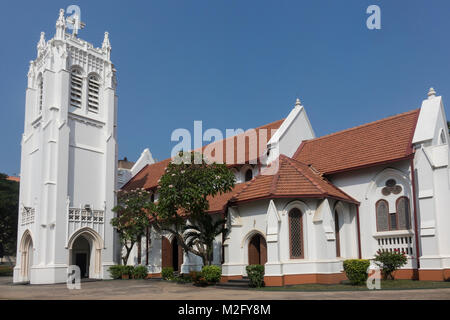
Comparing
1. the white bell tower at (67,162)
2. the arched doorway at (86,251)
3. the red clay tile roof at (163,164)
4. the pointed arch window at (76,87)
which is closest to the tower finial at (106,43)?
the white bell tower at (67,162)

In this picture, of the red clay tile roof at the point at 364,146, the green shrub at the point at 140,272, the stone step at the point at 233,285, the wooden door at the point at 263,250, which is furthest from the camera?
the green shrub at the point at 140,272

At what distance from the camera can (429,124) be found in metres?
21.1

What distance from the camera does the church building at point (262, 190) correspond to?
1994 cm

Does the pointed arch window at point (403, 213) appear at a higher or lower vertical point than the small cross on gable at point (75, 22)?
lower

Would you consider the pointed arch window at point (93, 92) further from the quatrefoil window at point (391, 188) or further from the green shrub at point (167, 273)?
the quatrefoil window at point (391, 188)

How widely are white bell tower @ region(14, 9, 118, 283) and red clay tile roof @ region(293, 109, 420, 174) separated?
47.6ft

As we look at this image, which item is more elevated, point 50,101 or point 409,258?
point 50,101

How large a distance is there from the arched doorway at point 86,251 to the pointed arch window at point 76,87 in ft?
29.9

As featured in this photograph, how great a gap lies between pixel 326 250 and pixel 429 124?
805 centimetres

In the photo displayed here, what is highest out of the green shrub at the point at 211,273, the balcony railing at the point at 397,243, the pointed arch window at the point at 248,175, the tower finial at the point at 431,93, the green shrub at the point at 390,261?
the tower finial at the point at 431,93

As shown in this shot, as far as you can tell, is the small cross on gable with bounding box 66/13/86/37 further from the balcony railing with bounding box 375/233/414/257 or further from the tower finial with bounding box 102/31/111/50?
the balcony railing with bounding box 375/233/414/257
